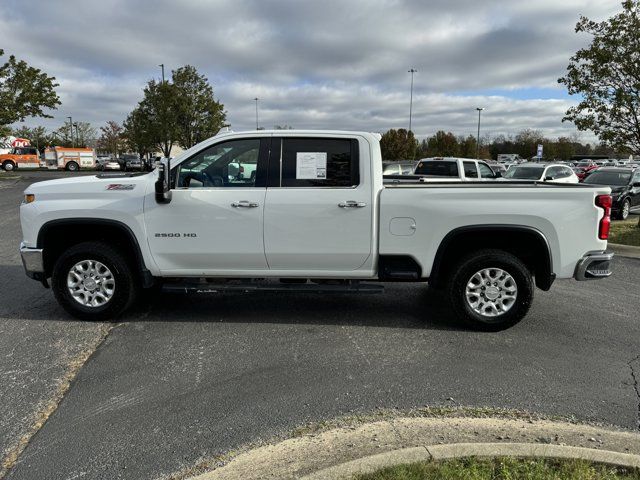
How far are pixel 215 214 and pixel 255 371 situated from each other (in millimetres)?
1654

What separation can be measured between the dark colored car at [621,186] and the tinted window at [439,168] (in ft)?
13.0

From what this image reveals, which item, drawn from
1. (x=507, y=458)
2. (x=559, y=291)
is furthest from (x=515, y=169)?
(x=507, y=458)

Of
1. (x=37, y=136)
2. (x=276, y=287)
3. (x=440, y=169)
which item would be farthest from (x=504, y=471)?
(x=37, y=136)

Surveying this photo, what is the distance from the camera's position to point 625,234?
11.0 metres

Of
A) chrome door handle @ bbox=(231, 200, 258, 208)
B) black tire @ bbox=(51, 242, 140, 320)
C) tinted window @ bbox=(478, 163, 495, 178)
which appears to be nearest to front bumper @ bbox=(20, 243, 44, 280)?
black tire @ bbox=(51, 242, 140, 320)

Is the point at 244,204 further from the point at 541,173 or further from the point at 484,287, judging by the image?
the point at 541,173

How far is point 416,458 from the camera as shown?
2.80 meters

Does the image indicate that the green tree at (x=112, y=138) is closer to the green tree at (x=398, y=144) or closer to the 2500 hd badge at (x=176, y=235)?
the green tree at (x=398, y=144)

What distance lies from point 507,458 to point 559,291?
14.7ft

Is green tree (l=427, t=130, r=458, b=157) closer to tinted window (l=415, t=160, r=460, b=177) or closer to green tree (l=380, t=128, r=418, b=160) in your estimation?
green tree (l=380, t=128, r=418, b=160)

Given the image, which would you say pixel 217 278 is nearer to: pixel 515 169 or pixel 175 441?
pixel 175 441

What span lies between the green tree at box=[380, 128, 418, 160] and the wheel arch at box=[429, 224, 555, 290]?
51.2 metres

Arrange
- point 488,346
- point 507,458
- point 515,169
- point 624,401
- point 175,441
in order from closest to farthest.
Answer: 1. point 507,458
2. point 175,441
3. point 624,401
4. point 488,346
5. point 515,169

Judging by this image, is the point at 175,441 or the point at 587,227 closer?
the point at 175,441
